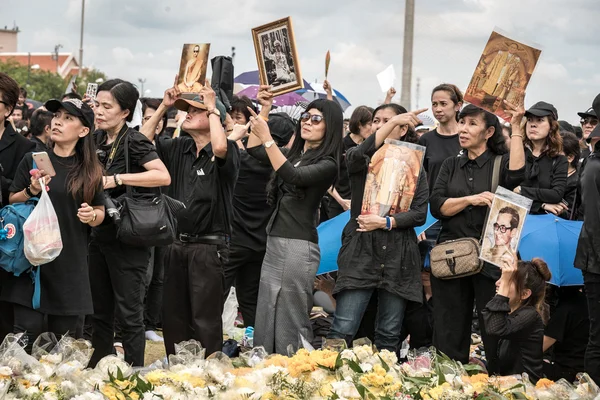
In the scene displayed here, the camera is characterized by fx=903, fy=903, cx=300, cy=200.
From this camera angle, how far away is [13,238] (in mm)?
5336

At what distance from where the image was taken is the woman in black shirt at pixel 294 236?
605 centimetres

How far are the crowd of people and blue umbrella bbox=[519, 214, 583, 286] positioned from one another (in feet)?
0.90

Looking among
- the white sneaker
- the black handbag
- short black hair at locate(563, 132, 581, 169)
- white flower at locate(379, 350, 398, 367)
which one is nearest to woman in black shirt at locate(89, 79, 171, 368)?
the black handbag

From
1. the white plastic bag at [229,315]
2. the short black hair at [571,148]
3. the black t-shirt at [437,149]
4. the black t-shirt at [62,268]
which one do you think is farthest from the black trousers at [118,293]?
the short black hair at [571,148]

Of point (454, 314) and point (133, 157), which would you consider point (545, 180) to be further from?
point (133, 157)

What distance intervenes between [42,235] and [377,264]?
2399 mm

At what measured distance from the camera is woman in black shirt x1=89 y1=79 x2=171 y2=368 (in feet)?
19.9

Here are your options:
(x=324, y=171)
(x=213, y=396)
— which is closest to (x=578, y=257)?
(x=324, y=171)

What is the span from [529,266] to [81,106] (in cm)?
312

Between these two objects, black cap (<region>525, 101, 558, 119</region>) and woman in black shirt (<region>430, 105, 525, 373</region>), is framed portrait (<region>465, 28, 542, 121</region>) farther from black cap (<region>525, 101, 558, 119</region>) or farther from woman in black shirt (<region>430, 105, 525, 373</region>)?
black cap (<region>525, 101, 558, 119</region>)

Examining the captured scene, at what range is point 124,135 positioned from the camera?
6.27 m

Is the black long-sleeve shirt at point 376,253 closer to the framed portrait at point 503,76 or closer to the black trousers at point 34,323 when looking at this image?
the framed portrait at point 503,76

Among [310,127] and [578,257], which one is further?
[310,127]

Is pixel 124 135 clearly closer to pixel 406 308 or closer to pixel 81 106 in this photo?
pixel 81 106
